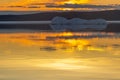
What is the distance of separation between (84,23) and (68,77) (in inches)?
627

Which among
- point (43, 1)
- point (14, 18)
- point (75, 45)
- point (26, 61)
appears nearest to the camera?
point (26, 61)

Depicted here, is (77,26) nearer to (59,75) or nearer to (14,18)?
(14,18)

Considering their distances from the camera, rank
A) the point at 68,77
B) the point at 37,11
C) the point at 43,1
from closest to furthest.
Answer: the point at 68,77
the point at 37,11
the point at 43,1

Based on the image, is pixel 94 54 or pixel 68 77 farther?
pixel 94 54

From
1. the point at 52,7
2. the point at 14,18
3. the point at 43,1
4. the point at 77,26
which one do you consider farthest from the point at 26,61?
the point at 43,1

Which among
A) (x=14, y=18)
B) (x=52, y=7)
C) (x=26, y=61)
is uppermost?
(x=52, y=7)

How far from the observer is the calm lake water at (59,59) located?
937 cm

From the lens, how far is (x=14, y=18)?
29.4 metres

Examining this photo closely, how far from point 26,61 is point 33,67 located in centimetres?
84

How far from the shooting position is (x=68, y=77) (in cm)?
912

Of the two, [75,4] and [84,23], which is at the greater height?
[75,4]

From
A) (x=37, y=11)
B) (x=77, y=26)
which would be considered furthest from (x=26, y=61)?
(x=37, y=11)

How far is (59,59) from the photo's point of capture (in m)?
11.4

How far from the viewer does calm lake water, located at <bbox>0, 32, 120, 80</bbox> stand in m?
9.37
